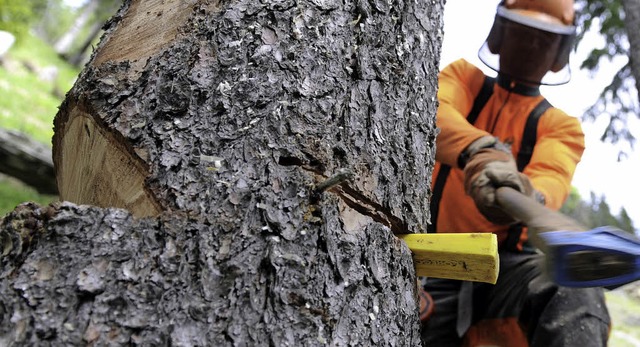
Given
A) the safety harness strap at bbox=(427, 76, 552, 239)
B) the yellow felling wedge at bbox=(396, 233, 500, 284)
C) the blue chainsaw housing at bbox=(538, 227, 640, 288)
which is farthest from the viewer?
the safety harness strap at bbox=(427, 76, 552, 239)

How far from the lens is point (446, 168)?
2789mm

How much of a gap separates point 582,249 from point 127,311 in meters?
1.11

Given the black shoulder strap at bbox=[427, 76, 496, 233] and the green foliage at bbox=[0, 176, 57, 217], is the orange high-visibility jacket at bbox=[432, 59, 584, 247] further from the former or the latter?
the green foliage at bbox=[0, 176, 57, 217]

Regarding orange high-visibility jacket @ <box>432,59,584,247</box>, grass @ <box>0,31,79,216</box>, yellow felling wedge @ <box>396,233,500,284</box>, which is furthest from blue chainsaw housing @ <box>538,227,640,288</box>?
grass @ <box>0,31,79,216</box>

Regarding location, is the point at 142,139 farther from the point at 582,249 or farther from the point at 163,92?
the point at 582,249

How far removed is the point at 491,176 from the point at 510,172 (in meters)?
0.07

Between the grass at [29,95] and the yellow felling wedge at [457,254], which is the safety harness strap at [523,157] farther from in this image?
the grass at [29,95]

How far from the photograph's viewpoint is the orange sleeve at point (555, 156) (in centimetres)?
251

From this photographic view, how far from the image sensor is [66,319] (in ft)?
3.05

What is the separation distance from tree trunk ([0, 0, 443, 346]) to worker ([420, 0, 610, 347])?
979mm

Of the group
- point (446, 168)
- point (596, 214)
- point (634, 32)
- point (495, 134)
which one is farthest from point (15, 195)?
point (596, 214)

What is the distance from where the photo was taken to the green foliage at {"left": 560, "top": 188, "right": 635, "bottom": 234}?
6.92 m

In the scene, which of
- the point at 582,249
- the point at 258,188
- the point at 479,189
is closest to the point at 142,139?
the point at 258,188

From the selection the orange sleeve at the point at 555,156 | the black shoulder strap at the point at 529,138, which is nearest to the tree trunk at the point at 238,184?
the orange sleeve at the point at 555,156
